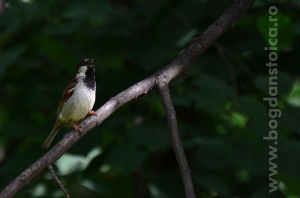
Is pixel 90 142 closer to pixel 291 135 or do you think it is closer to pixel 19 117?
pixel 19 117

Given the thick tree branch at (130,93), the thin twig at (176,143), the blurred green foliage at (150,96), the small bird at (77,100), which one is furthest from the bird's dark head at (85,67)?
the thin twig at (176,143)

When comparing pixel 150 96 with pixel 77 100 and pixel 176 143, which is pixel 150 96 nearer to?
pixel 77 100

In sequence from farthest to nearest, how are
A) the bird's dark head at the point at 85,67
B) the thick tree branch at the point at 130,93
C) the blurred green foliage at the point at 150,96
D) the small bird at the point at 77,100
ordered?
the bird's dark head at the point at 85,67 < the small bird at the point at 77,100 < the blurred green foliage at the point at 150,96 < the thick tree branch at the point at 130,93

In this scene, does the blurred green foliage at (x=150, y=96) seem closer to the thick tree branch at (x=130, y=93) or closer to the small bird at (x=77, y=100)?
the small bird at (x=77, y=100)

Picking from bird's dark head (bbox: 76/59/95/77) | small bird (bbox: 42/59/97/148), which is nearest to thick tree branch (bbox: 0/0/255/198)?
small bird (bbox: 42/59/97/148)

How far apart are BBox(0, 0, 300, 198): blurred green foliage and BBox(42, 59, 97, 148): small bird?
0.15m

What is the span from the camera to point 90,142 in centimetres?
439

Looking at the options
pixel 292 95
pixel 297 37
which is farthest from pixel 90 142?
pixel 297 37

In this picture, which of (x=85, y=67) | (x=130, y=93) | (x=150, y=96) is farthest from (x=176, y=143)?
(x=85, y=67)

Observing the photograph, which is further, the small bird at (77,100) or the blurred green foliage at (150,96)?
the small bird at (77,100)

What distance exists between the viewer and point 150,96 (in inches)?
167

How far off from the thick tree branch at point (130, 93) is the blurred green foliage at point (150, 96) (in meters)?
0.71

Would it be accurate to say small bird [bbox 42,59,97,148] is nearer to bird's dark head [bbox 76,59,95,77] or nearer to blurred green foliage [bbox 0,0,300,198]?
bird's dark head [bbox 76,59,95,77]

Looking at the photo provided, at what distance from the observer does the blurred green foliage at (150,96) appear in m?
4.07
